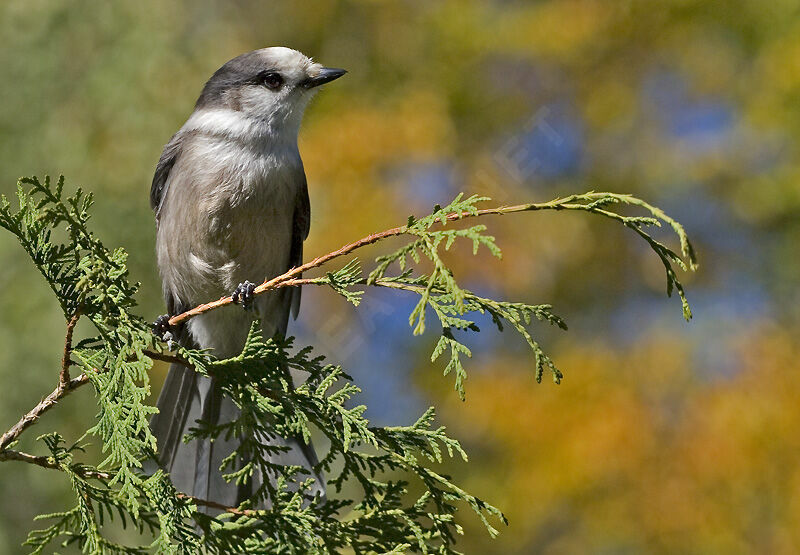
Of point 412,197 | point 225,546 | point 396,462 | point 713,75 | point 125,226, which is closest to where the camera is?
point 225,546

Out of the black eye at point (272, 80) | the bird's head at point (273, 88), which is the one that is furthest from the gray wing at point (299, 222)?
the black eye at point (272, 80)

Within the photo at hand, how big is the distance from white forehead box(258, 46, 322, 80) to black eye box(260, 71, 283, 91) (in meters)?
0.02

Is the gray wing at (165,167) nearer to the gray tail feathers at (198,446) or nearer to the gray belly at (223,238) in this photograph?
the gray belly at (223,238)

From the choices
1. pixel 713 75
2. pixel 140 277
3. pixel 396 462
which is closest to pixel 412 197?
pixel 140 277

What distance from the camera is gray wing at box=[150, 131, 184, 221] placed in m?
3.34

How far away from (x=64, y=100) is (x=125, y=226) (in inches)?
56.7

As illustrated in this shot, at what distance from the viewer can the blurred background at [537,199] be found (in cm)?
700

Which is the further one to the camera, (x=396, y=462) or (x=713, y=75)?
(x=713, y=75)

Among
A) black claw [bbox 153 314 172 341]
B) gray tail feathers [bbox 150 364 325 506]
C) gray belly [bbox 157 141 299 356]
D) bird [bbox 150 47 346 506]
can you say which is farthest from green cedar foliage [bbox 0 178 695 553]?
gray belly [bbox 157 141 299 356]

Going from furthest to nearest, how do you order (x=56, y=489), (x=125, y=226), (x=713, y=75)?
(x=713, y=75) → (x=125, y=226) → (x=56, y=489)

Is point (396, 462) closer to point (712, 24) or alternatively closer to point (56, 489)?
point (56, 489)

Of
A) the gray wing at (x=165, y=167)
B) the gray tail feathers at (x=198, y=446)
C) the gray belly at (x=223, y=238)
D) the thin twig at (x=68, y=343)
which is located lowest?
the gray tail feathers at (x=198, y=446)

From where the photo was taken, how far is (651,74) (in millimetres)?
9242

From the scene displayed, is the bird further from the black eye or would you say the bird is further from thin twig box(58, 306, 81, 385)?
thin twig box(58, 306, 81, 385)
